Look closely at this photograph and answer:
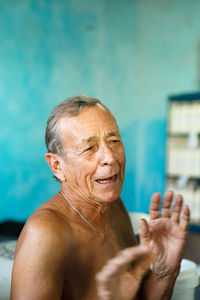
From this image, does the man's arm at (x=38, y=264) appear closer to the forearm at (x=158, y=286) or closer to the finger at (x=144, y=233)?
the finger at (x=144, y=233)

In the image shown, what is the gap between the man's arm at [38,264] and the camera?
875mm

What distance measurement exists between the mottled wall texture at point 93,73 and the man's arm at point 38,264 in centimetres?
222

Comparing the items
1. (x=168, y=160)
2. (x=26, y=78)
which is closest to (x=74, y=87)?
(x=26, y=78)

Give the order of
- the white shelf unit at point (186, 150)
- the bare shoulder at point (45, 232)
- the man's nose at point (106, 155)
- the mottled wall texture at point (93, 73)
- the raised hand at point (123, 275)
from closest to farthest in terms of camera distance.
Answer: the raised hand at point (123, 275) → the bare shoulder at point (45, 232) → the man's nose at point (106, 155) → the mottled wall texture at point (93, 73) → the white shelf unit at point (186, 150)

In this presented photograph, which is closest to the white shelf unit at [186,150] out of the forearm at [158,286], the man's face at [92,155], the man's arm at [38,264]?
the forearm at [158,286]

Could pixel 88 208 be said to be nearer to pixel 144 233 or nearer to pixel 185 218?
pixel 144 233

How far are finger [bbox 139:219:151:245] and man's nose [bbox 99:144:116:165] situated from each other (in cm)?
22

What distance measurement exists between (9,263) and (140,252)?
55 centimetres

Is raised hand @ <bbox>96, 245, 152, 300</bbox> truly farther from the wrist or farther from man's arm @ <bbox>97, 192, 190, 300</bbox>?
the wrist

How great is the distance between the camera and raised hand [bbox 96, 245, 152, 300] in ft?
2.61

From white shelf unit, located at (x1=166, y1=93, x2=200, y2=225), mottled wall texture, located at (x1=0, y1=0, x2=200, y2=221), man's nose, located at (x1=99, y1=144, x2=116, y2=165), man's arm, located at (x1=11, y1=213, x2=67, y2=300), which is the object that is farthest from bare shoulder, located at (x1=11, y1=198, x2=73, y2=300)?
white shelf unit, located at (x1=166, y1=93, x2=200, y2=225)

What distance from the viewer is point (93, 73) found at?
409cm

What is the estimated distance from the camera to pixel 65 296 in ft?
3.32

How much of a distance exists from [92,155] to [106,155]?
0.16 ft
